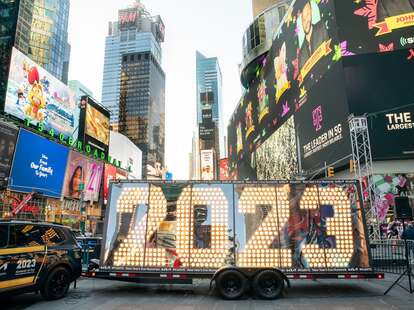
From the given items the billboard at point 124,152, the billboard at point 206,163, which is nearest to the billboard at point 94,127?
the billboard at point 124,152

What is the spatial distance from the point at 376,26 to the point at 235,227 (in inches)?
1083

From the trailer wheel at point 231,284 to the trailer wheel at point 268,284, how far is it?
36 centimetres

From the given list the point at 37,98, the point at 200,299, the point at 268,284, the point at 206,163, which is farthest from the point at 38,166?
the point at 206,163

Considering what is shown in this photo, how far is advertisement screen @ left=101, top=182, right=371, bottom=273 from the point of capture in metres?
9.69

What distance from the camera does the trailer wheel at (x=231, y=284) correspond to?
9.23 meters

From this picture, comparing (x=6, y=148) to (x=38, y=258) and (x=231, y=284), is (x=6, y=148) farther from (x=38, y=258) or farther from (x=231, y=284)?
(x=231, y=284)

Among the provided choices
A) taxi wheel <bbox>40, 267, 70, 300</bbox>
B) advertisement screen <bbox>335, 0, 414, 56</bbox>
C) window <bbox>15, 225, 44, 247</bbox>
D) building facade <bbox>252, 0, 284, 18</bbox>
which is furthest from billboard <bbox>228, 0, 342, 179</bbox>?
building facade <bbox>252, 0, 284, 18</bbox>

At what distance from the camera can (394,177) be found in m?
27.0

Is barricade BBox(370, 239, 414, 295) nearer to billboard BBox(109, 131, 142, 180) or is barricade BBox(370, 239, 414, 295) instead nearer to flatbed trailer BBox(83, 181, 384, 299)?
flatbed trailer BBox(83, 181, 384, 299)

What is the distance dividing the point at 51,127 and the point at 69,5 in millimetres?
131271

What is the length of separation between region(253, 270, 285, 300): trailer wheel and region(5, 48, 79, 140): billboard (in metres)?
27.7

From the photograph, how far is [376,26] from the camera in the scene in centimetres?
2939

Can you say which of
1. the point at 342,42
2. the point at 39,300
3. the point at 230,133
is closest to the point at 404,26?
the point at 342,42

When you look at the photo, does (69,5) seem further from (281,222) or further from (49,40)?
(281,222)
